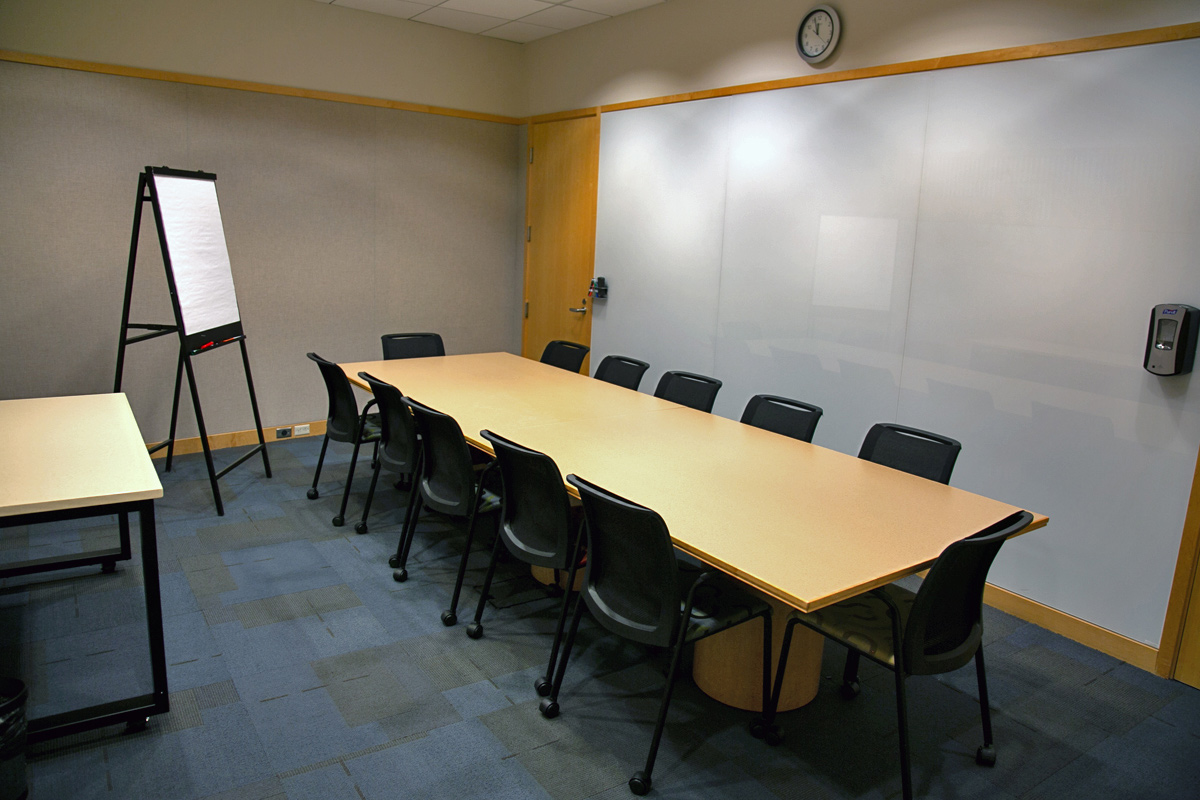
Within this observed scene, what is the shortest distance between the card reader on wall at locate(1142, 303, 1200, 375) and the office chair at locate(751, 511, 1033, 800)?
126 centimetres

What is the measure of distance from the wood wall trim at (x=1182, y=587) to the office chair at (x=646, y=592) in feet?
6.14

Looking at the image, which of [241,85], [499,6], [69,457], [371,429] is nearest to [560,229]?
[499,6]

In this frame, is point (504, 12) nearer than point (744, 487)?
No

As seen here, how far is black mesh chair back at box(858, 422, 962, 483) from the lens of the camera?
311cm

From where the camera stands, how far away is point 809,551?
231cm

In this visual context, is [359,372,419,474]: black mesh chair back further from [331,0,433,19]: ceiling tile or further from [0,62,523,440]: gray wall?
[331,0,433,19]: ceiling tile

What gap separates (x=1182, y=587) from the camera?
10.6ft

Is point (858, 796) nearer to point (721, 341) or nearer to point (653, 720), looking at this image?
point (653, 720)

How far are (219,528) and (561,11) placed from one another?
4.31 m

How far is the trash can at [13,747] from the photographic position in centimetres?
210

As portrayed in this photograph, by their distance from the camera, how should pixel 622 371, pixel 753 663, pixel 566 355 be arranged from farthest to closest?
pixel 566 355, pixel 622 371, pixel 753 663

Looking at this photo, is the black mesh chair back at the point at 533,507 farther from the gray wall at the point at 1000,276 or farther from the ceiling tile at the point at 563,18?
the ceiling tile at the point at 563,18

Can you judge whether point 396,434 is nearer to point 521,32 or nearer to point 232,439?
point 232,439

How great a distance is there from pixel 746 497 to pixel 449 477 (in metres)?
1.42
